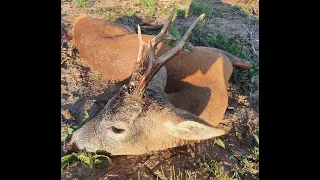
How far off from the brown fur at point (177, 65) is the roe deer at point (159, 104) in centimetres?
1

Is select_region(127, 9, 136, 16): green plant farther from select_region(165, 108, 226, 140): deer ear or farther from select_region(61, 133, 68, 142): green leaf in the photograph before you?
select_region(165, 108, 226, 140): deer ear

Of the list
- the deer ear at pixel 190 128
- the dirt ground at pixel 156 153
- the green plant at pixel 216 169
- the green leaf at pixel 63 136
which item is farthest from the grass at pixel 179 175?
the green leaf at pixel 63 136

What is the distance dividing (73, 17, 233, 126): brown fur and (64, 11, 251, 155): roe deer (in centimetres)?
1

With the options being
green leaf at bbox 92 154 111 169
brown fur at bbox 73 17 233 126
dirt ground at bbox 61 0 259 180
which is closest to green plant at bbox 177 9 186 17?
dirt ground at bbox 61 0 259 180

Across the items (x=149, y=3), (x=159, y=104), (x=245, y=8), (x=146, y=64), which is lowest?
(x=149, y=3)

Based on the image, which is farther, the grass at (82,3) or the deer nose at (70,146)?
the grass at (82,3)

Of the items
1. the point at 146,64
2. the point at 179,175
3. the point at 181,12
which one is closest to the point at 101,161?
the point at 179,175

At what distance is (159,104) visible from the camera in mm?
3650

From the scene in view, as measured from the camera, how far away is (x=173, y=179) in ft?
12.7

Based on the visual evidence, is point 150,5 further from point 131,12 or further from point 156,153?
point 156,153

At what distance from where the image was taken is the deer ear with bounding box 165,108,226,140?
309cm

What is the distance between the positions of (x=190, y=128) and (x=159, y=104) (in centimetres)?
50

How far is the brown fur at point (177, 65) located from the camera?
429 centimetres

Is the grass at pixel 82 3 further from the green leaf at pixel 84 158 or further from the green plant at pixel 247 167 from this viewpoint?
the green plant at pixel 247 167
